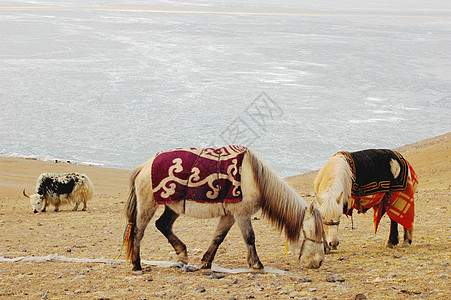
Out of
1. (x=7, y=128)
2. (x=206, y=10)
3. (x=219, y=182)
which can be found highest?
(x=206, y=10)

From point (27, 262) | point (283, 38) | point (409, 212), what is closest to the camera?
point (27, 262)

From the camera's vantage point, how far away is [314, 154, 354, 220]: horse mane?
6039 millimetres

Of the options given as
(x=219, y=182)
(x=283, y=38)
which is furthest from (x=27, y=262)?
(x=283, y=38)

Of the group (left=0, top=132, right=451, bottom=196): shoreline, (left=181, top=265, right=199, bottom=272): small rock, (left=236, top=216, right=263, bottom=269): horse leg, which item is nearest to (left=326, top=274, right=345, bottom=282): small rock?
(left=236, top=216, right=263, bottom=269): horse leg

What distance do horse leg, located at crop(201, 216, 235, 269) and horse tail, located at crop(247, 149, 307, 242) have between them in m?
0.39

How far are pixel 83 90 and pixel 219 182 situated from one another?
22.5 m

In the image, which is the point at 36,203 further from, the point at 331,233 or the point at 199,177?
the point at 331,233

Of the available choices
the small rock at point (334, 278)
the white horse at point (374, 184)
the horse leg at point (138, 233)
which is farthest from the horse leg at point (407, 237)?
the horse leg at point (138, 233)

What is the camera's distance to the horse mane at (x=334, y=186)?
604 cm

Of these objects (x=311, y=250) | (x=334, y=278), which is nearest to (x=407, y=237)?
(x=311, y=250)

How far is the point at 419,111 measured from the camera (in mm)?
23984

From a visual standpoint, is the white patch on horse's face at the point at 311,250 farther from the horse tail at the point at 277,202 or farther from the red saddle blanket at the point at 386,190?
the red saddle blanket at the point at 386,190

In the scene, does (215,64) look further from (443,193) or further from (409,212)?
(409,212)

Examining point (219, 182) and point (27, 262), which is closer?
point (219, 182)
